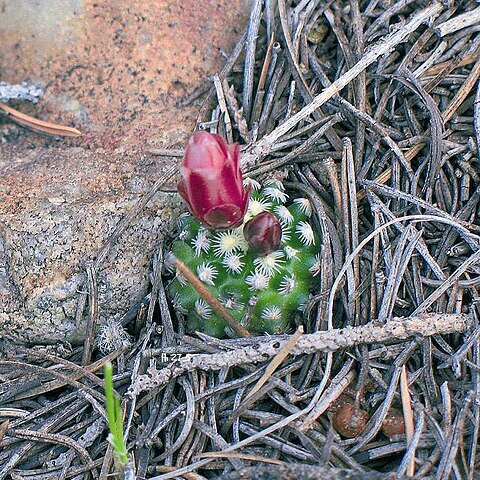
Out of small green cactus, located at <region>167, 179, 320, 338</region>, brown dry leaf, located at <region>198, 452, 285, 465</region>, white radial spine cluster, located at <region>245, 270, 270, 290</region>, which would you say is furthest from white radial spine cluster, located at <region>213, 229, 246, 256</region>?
brown dry leaf, located at <region>198, 452, 285, 465</region>

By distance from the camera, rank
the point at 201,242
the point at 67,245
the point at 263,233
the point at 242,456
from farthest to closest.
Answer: the point at 67,245
the point at 201,242
the point at 263,233
the point at 242,456

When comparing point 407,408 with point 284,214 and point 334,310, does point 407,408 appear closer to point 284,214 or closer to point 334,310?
point 334,310

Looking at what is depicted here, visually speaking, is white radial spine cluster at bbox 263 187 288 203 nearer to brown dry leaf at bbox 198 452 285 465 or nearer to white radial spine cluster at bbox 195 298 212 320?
white radial spine cluster at bbox 195 298 212 320

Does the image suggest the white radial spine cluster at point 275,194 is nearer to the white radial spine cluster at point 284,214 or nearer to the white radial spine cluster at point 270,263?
the white radial spine cluster at point 284,214

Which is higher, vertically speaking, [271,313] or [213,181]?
[213,181]

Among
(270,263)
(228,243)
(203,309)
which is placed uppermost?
(228,243)

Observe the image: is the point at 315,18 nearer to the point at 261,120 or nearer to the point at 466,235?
the point at 261,120

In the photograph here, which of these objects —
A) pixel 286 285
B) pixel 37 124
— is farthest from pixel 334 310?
pixel 37 124
